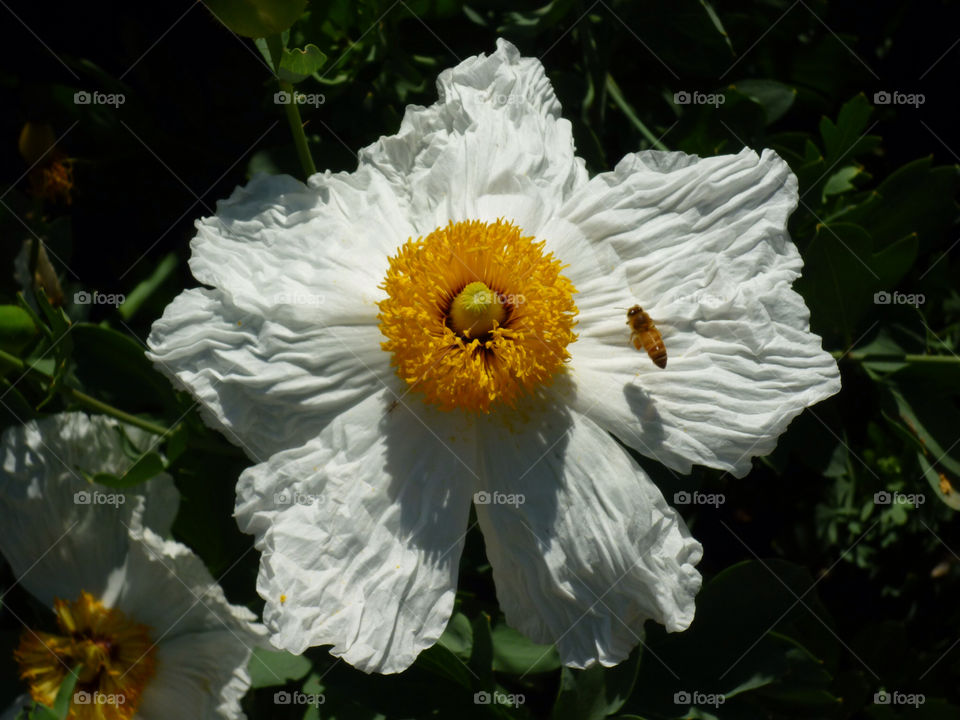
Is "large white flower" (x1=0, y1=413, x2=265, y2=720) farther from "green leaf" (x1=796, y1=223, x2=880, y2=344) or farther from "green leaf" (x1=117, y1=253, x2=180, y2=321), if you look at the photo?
"green leaf" (x1=796, y1=223, x2=880, y2=344)

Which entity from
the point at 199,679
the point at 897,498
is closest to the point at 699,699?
the point at 897,498

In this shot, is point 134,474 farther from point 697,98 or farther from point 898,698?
point 898,698

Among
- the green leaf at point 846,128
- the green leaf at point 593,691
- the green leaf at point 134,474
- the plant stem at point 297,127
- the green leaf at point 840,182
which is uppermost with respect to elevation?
the plant stem at point 297,127

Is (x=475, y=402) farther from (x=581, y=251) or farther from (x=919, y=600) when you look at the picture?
(x=919, y=600)

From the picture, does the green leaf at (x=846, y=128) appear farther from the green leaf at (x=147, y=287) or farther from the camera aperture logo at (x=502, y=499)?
the green leaf at (x=147, y=287)

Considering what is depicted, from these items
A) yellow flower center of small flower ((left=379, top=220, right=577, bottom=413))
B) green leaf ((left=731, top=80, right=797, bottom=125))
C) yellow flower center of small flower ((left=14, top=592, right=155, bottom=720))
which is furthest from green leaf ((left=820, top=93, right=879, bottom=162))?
yellow flower center of small flower ((left=14, top=592, right=155, bottom=720))

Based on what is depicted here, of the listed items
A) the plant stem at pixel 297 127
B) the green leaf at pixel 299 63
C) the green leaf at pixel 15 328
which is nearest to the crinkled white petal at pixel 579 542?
the plant stem at pixel 297 127
